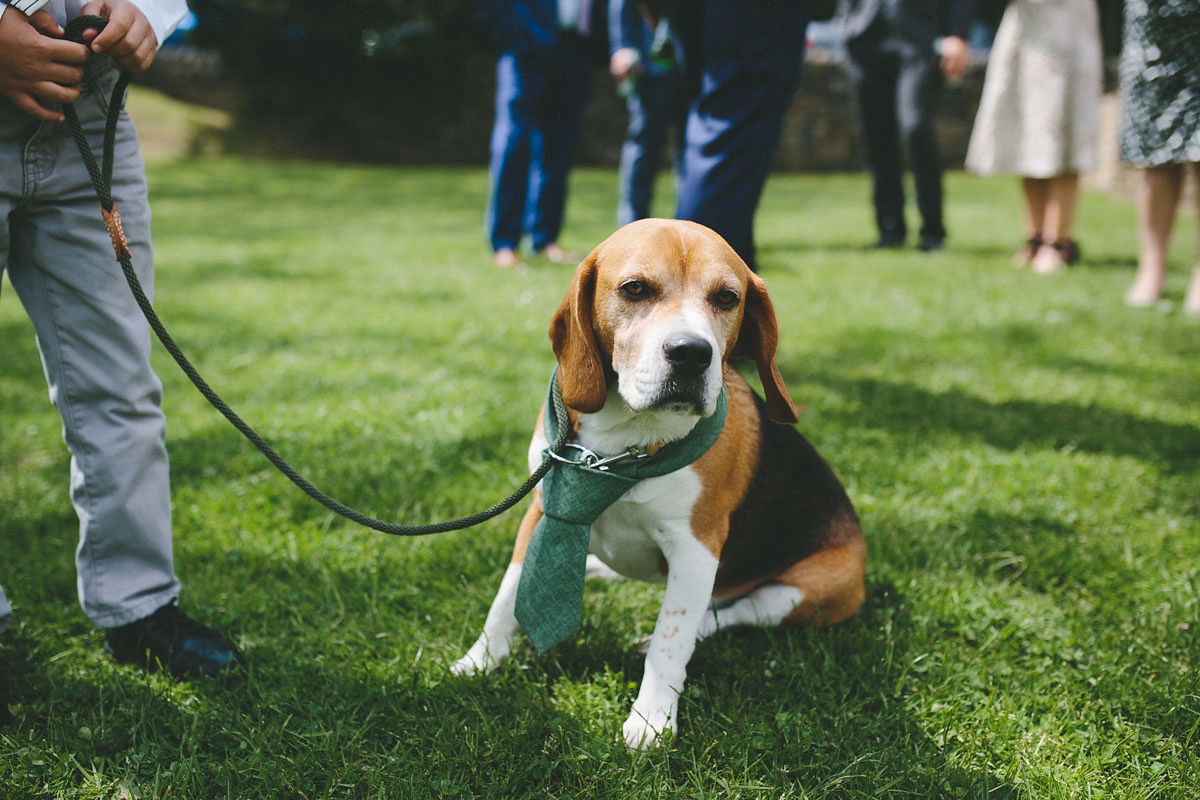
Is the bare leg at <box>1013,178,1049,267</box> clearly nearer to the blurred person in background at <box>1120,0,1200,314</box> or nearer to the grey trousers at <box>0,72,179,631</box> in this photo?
the blurred person in background at <box>1120,0,1200,314</box>

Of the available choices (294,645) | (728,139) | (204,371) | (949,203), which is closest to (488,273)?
(204,371)

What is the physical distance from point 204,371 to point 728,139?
2.94 m

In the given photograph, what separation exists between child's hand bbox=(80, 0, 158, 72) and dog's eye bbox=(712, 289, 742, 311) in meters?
1.43

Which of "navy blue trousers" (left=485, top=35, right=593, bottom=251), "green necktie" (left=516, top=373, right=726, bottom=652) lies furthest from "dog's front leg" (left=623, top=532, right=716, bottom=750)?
"navy blue trousers" (left=485, top=35, right=593, bottom=251)

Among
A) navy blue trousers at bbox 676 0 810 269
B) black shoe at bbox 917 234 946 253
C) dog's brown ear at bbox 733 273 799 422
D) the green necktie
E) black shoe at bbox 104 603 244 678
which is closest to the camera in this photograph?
the green necktie

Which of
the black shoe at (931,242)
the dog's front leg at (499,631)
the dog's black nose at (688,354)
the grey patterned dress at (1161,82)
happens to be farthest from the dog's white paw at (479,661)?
the black shoe at (931,242)

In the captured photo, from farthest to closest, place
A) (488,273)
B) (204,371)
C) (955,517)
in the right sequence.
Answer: (488,273)
(204,371)
(955,517)

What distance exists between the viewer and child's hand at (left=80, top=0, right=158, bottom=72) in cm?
190

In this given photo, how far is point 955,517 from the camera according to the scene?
310 centimetres

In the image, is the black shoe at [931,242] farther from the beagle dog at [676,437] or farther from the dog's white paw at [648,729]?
the dog's white paw at [648,729]

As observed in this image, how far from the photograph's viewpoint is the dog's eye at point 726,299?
2.00 m

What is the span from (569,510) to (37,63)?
150 centimetres

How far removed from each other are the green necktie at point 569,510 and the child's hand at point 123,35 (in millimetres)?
1224

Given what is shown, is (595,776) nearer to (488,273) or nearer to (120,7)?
(120,7)
